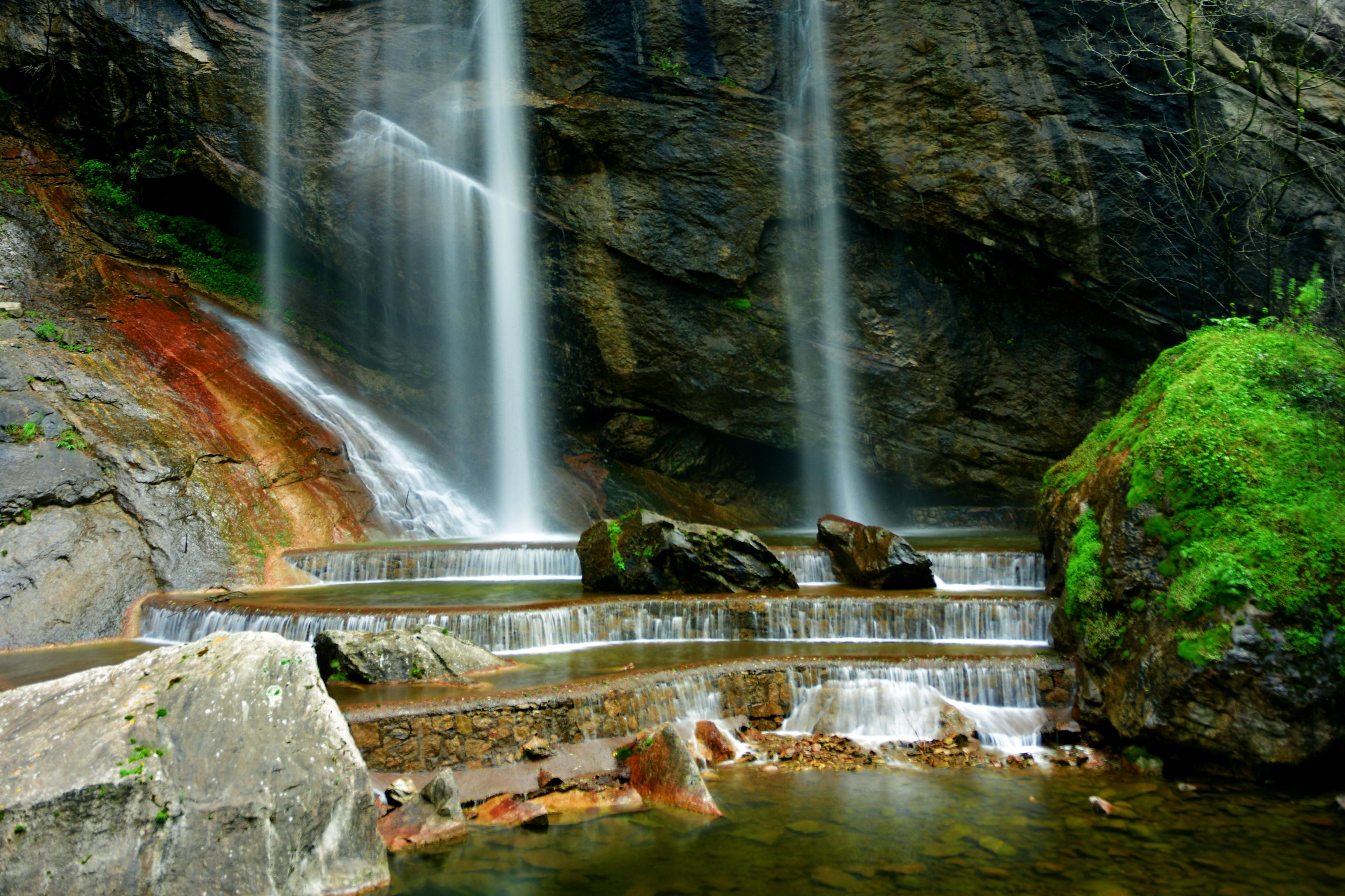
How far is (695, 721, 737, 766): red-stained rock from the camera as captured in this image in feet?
22.2

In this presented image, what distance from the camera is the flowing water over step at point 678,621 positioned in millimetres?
8812

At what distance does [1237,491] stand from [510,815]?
6.49m

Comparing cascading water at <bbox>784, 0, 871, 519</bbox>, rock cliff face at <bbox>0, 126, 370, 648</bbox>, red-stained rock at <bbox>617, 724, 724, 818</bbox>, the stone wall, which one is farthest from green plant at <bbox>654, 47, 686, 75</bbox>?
red-stained rock at <bbox>617, 724, 724, 818</bbox>

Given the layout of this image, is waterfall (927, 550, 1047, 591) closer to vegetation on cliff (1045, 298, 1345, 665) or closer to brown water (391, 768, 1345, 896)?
vegetation on cliff (1045, 298, 1345, 665)

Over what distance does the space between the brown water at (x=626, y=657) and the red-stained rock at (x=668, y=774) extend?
115 centimetres

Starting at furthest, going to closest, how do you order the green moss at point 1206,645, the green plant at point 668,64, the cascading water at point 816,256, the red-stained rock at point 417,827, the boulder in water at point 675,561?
the cascading water at point 816,256 < the green plant at point 668,64 < the boulder in water at point 675,561 < the green moss at point 1206,645 < the red-stained rock at point 417,827

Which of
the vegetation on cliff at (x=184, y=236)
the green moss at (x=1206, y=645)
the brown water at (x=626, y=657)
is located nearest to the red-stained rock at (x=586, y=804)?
the brown water at (x=626, y=657)

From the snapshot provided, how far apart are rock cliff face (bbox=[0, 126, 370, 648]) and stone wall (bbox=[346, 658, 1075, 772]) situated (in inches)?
243

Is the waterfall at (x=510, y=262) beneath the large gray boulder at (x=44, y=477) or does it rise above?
above

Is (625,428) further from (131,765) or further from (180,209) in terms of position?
(131,765)

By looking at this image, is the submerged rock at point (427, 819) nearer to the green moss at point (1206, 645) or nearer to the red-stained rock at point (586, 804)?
the red-stained rock at point (586, 804)

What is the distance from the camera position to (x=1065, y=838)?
5250 millimetres

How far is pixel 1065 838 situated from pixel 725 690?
117 inches

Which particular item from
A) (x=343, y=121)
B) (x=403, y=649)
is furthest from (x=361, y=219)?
(x=403, y=649)
